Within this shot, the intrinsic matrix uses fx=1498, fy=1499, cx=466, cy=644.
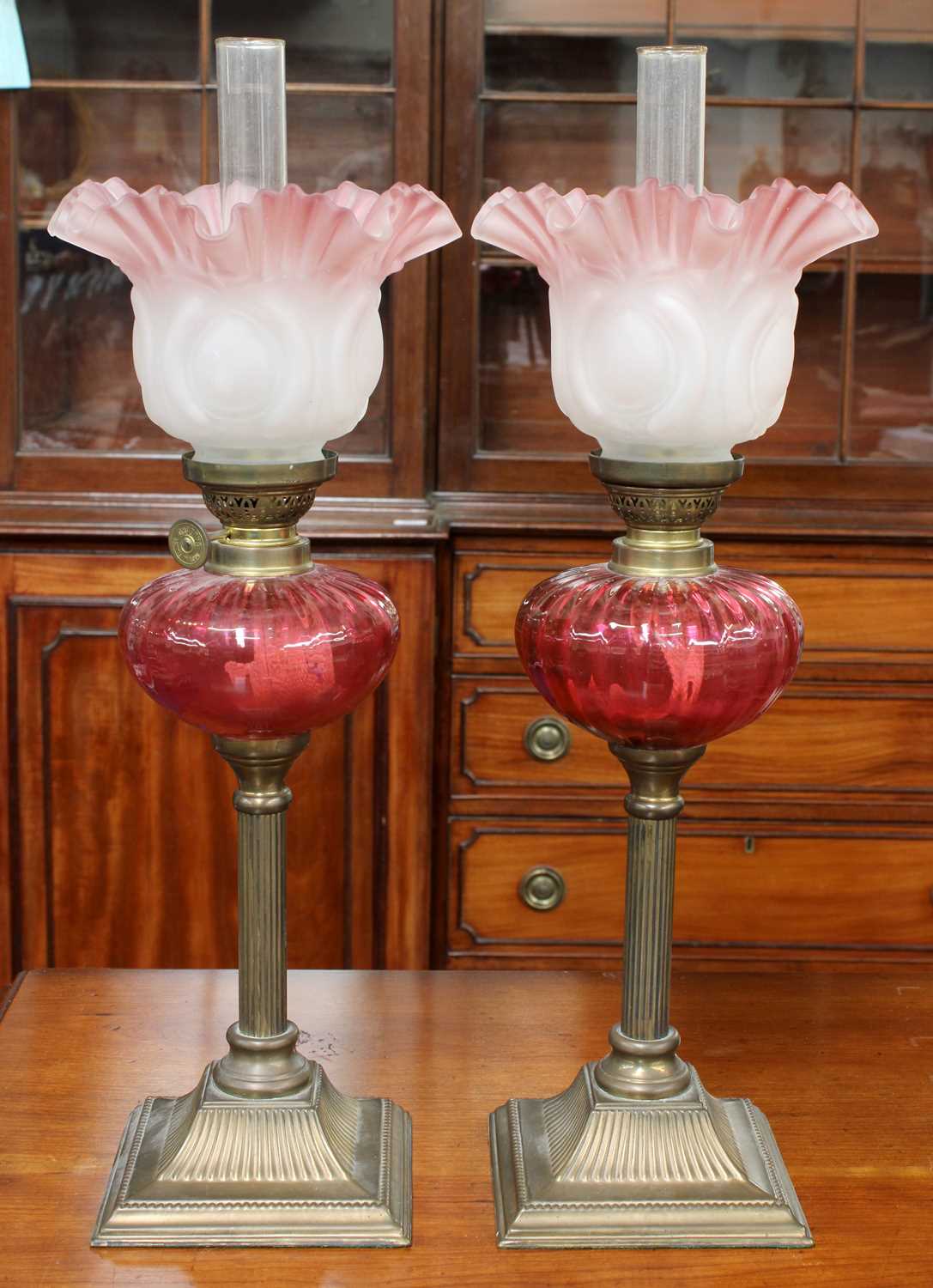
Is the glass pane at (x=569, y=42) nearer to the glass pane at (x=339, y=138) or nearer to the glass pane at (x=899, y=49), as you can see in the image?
the glass pane at (x=339, y=138)

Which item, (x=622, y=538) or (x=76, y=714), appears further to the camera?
(x=76, y=714)

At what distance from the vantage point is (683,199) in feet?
2.30

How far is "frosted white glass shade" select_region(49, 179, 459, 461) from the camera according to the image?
2.30 ft

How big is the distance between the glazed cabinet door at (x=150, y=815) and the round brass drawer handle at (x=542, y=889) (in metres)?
0.14

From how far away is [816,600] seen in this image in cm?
190

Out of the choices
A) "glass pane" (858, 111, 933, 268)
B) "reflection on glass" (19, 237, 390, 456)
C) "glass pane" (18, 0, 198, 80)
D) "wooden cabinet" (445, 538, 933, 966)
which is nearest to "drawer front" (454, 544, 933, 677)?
"wooden cabinet" (445, 538, 933, 966)

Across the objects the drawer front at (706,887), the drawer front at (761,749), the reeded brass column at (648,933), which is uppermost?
the reeded brass column at (648,933)

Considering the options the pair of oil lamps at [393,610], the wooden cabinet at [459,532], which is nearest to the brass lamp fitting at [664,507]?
the pair of oil lamps at [393,610]

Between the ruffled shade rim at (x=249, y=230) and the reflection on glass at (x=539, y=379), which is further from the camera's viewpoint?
the reflection on glass at (x=539, y=379)

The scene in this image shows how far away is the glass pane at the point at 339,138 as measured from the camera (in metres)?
1.85

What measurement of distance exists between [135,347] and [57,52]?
125 cm

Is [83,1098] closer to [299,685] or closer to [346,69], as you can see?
[299,685]

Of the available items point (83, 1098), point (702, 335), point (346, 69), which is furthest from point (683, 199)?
point (346, 69)

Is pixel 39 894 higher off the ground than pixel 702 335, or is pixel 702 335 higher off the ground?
pixel 702 335
